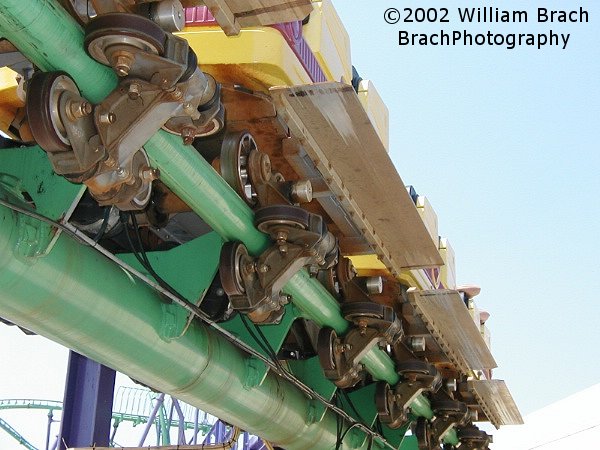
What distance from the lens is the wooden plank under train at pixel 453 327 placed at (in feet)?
11.3

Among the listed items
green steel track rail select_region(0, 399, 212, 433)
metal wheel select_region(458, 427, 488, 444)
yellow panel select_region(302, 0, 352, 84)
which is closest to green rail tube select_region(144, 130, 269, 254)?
yellow panel select_region(302, 0, 352, 84)

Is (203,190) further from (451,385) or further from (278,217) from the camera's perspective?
(451,385)

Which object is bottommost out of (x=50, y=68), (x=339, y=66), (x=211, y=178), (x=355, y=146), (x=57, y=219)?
(x=57, y=219)

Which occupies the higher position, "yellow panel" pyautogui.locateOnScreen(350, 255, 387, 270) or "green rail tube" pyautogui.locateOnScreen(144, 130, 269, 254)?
"yellow panel" pyautogui.locateOnScreen(350, 255, 387, 270)

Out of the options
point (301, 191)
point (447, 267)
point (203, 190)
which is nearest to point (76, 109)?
point (203, 190)

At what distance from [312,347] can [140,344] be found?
1.33 metres

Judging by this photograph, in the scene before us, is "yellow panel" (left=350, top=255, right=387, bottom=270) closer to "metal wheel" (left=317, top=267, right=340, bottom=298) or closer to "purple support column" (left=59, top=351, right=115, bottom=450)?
"metal wheel" (left=317, top=267, right=340, bottom=298)

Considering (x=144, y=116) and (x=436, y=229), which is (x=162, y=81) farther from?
(x=436, y=229)

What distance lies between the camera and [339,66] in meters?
2.52

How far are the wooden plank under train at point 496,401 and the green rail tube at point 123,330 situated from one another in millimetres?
2013

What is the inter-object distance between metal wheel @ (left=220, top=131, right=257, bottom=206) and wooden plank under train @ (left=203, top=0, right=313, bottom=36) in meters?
0.50

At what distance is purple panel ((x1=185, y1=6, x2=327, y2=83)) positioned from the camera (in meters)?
2.04

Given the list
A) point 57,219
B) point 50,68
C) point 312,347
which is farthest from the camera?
point 312,347

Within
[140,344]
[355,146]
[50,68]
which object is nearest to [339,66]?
[355,146]
